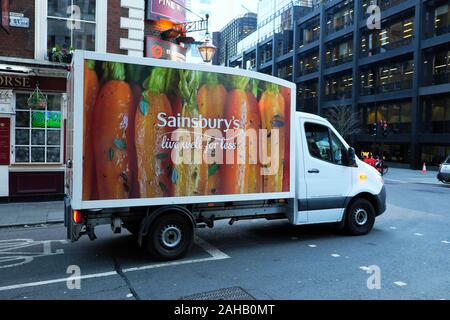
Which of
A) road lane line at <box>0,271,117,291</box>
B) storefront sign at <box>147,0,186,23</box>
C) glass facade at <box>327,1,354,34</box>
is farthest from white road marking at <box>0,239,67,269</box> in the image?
glass facade at <box>327,1,354,34</box>

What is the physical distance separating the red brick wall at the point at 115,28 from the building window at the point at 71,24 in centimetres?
51

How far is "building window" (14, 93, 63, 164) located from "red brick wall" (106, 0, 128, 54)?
2399 mm

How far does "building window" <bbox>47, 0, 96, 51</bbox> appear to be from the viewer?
12.8 metres

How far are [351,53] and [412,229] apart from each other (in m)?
42.7

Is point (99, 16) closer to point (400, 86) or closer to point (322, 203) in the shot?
point (322, 203)

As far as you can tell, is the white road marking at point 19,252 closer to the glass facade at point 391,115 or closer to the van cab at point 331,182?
the van cab at point 331,182

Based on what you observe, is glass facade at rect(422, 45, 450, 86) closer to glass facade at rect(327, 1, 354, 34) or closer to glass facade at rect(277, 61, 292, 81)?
glass facade at rect(327, 1, 354, 34)

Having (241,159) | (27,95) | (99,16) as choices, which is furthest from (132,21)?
(241,159)

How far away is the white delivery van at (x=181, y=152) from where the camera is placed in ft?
18.9

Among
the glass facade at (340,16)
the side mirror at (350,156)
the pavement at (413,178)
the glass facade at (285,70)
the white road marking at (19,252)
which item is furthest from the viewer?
the glass facade at (285,70)

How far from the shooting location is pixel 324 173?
7785mm

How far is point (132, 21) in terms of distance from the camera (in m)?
13.4

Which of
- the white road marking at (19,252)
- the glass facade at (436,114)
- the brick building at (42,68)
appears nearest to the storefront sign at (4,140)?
the brick building at (42,68)

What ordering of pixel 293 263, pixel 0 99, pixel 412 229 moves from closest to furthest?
1. pixel 293 263
2. pixel 412 229
3. pixel 0 99
